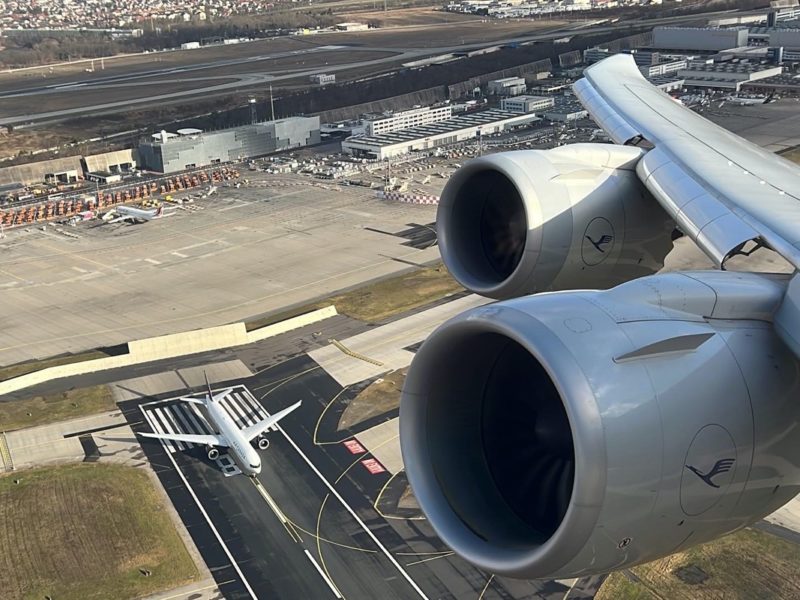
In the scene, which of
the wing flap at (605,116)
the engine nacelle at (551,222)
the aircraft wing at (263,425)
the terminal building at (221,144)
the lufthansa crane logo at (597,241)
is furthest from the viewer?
the terminal building at (221,144)

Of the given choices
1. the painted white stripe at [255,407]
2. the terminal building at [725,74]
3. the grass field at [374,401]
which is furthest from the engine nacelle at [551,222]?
the terminal building at [725,74]

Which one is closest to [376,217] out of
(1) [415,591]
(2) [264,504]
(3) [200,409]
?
(3) [200,409]

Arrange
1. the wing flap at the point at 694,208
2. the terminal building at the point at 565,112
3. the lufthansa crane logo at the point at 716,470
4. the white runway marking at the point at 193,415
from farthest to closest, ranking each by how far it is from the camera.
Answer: the terminal building at the point at 565,112
the white runway marking at the point at 193,415
the wing flap at the point at 694,208
the lufthansa crane logo at the point at 716,470

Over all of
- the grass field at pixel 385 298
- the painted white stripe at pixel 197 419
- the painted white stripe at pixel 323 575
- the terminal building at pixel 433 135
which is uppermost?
the terminal building at pixel 433 135

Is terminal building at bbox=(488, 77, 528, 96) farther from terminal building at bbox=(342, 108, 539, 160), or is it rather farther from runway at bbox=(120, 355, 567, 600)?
runway at bbox=(120, 355, 567, 600)

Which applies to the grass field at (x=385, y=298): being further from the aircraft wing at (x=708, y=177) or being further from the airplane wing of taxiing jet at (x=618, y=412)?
the airplane wing of taxiing jet at (x=618, y=412)

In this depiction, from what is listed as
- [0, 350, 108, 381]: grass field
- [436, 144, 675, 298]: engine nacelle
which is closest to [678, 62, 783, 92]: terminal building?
[0, 350, 108, 381]: grass field

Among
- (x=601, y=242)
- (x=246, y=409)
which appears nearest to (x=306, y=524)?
(x=246, y=409)
